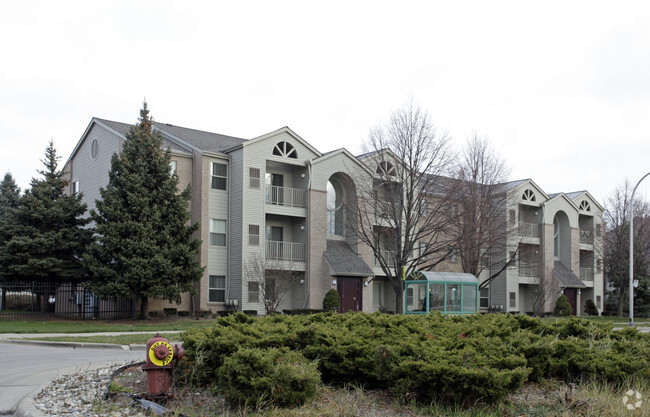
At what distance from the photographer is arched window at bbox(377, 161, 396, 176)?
30.7m

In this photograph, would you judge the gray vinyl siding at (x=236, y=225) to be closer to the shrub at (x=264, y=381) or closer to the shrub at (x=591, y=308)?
the shrub at (x=264, y=381)

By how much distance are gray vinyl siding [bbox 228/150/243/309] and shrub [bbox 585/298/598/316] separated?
102ft

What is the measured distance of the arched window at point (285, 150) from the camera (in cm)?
3366

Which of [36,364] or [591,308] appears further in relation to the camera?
[591,308]

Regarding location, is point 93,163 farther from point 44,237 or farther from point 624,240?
point 624,240

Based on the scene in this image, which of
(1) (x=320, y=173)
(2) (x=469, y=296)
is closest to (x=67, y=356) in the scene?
(1) (x=320, y=173)

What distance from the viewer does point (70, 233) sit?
2939 cm

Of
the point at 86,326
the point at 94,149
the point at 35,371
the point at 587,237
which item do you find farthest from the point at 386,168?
the point at 587,237

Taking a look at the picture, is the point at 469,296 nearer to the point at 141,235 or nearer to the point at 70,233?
the point at 141,235

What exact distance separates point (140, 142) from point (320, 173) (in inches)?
409

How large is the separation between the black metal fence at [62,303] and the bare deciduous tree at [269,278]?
6059 millimetres

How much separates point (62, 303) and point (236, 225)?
1066 centimetres

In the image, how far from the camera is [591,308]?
48.9 metres

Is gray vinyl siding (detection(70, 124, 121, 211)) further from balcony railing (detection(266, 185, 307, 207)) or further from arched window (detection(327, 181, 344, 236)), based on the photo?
arched window (detection(327, 181, 344, 236))
